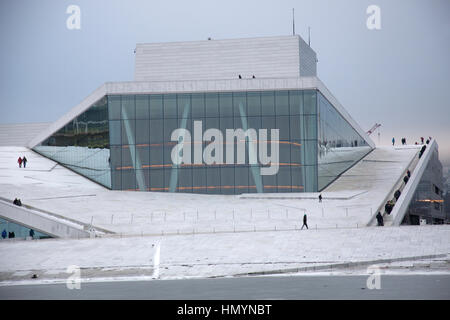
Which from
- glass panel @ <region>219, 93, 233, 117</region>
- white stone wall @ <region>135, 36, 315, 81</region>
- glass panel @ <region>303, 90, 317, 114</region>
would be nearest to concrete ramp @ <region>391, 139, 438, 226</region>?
glass panel @ <region>303, 90, 317, 114</region>

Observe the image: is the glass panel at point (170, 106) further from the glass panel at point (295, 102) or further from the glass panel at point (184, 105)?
the glass panel at point (295, 102)

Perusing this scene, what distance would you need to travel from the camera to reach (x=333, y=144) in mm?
59562

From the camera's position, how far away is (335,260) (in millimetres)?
29828

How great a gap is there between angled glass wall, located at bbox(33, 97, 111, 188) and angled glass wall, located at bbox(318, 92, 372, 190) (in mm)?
15653

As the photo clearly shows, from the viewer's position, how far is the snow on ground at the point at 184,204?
40312mm

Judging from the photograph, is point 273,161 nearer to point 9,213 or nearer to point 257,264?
point 9,213

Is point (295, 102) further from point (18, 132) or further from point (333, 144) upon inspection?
point (18, 132)

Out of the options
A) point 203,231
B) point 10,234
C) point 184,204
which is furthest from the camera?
point 184,204

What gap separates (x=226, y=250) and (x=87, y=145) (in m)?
26.8

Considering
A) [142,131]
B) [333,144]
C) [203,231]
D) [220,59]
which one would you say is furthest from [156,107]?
[203,231]

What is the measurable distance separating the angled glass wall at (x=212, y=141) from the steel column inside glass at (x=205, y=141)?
0.07 m

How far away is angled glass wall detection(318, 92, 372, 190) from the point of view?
55.6 m
